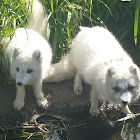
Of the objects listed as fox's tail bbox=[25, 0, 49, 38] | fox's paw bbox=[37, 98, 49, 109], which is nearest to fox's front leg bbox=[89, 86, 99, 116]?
fox's paw bbox=[37, 98, 49, 109]

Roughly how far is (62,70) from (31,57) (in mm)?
924

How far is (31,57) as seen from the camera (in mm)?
3773

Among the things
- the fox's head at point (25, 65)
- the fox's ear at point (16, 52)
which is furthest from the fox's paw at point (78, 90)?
the fox's ear at point (16, 52)

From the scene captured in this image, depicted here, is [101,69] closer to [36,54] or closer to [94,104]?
[94,104]

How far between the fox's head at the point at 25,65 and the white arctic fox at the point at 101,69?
2.07 feet

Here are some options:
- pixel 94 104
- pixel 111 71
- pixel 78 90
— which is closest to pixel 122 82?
pixel 111 71

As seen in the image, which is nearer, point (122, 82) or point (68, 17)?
point (122, 82)

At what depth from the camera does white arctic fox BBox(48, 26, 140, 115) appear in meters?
3.52

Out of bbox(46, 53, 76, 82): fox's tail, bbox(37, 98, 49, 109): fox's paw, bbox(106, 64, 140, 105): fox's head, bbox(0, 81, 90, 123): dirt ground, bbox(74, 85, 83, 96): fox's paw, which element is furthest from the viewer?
bbox(46, 53, 76, 82): fox's tail

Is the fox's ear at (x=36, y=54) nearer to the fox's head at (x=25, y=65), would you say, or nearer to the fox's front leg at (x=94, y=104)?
the fox's head at (x=25, y=65)

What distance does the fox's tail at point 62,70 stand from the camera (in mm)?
4547

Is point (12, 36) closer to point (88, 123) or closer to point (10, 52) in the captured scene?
point (10, 52)

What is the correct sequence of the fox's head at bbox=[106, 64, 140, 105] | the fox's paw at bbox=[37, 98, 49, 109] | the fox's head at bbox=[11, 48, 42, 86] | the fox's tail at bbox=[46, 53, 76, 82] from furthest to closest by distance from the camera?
the fox's tail at bbox=[46, 53, 76, 82], the fox's paw at bbox=[37, 98, 49, 109], the fox's head at bbox=[11, 48, 42, 86], the fox's head at bbox=[106, 64, 140, 105]

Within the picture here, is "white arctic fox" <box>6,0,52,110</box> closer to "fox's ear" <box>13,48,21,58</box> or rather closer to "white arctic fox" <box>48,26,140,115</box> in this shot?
"fox's ear" <box>13,48,21,58</box>
